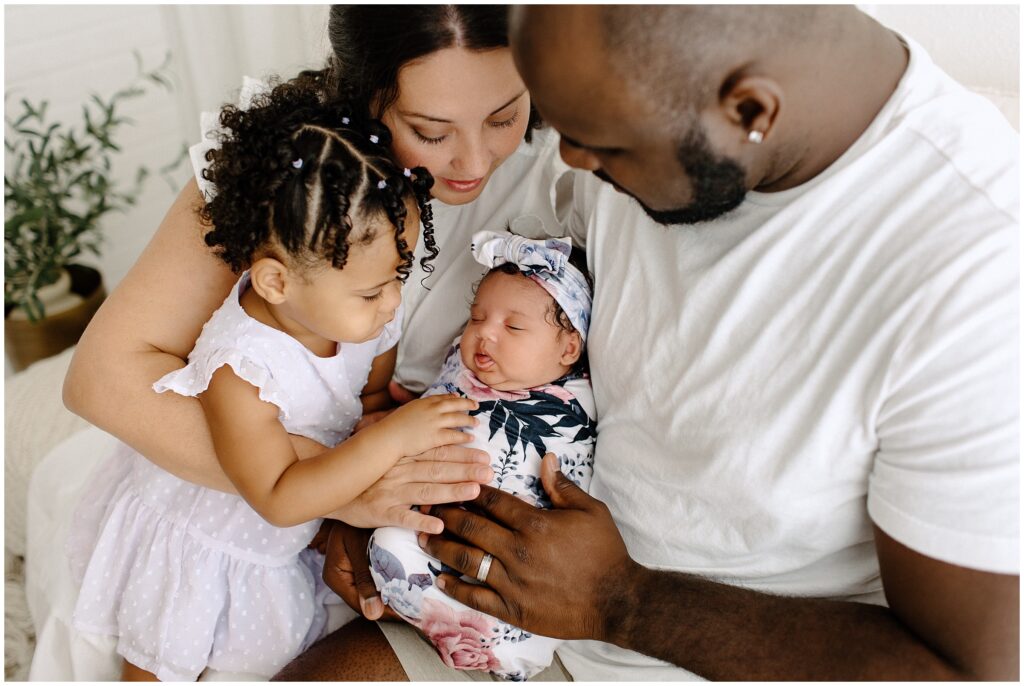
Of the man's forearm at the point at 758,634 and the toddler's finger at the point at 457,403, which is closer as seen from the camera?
the man's forearm at the point at 758,634

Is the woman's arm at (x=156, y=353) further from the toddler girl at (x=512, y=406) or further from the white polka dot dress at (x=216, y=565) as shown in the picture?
the toddler girl at (x=512, y=406)

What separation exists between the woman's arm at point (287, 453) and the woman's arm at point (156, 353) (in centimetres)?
10

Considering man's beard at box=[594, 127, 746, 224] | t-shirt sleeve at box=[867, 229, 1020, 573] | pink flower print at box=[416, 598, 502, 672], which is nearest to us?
t-shirt sleeve at box=[867, 229, 1020, 573]

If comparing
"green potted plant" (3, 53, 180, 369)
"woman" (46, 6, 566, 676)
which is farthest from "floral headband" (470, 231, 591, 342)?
"green potted plant" (3, 53, 180, 369)

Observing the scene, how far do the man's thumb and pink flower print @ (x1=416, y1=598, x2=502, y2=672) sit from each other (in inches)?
8.8

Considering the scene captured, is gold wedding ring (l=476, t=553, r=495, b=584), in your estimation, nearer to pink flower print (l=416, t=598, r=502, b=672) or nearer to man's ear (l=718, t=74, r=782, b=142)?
pink flower print (l=416, t=598, r=502, b=672)

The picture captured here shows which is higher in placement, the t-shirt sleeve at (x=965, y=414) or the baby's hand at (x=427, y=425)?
the t-shirt sleeve at (x=965, y=414)

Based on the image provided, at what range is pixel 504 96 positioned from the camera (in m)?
1.39

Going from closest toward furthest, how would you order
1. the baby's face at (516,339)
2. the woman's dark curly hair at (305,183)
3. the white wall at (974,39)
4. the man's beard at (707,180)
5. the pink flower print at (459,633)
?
the man's beard at (707,180) < the woman's dark curly hair at (305,183) < the pink flower print at (459,633) < the baby's face at (516,339) < the white wall at (974,39)

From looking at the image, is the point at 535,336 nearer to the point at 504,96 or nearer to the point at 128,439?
the point at 504,96

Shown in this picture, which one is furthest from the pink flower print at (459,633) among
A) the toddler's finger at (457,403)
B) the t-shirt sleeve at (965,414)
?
the t-shirt sleeve at (965,414)

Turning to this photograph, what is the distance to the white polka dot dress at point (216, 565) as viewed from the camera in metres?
1.53

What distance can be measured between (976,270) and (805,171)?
10.3 inches

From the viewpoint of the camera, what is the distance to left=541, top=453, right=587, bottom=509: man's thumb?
1364 millimetres
